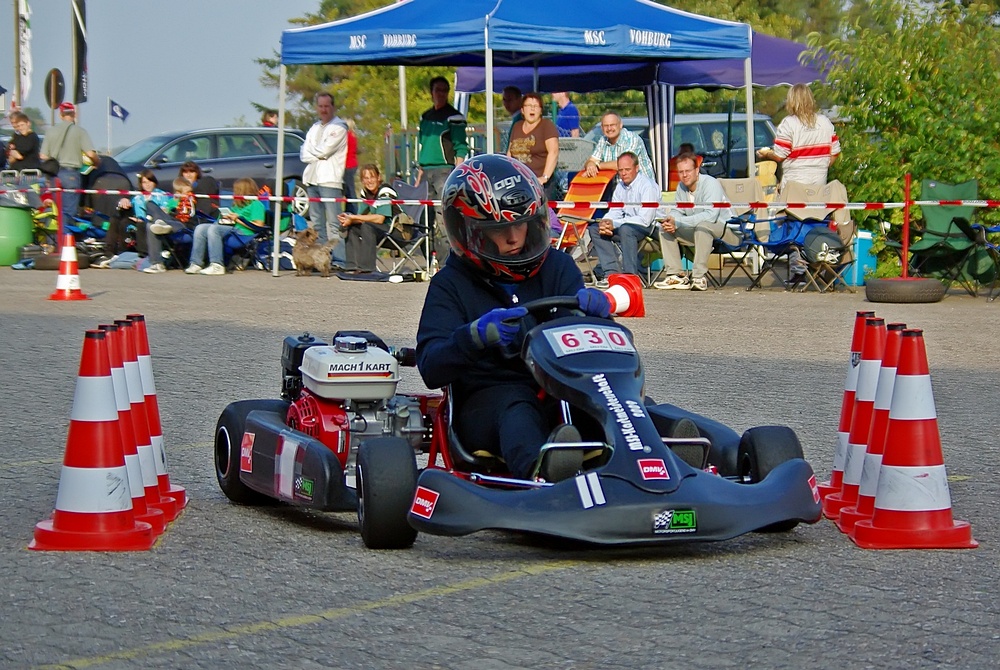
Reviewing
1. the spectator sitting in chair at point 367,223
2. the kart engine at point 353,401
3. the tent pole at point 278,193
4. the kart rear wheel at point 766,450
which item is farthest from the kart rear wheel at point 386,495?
the tent pole at point 278,193

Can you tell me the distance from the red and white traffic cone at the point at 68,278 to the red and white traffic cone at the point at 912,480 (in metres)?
11.7

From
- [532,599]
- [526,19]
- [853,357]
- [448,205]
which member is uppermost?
[526,19]

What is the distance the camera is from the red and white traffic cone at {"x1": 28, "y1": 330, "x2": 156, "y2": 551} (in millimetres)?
5098

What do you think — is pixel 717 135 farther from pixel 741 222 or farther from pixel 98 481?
pixel 98 481

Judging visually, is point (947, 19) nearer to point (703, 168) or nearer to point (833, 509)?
point (703, 168)

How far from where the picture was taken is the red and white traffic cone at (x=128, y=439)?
5422mm

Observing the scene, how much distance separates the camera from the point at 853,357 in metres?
6.19

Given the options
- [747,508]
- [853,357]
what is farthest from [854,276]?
[747,508]

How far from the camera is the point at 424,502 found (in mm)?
A: 4883

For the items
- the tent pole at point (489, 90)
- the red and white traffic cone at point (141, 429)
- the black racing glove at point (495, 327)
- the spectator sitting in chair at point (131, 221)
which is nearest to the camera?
the black racing glove at point (495, 327)

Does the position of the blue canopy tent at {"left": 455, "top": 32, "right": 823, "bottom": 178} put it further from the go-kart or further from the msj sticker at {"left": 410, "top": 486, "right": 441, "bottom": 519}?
the msj sticker at {"left": 410, "top": 486, "right": 441, "bottom": 519}

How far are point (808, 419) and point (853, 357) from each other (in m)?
1.97

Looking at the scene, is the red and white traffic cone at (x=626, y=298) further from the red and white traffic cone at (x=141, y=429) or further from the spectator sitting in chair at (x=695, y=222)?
the spectator sitting in chair at (x=695, y=222)

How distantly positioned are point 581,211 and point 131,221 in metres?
7.23
